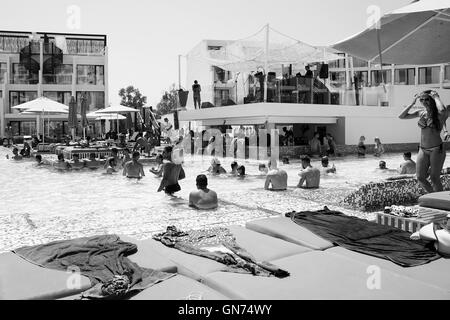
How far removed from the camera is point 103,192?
34.9 ft

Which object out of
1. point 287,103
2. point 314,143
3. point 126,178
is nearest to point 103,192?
point 126,178

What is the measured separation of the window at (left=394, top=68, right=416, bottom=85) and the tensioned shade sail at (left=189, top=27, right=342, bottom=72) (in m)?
32.1

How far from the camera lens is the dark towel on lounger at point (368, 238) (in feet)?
13.5

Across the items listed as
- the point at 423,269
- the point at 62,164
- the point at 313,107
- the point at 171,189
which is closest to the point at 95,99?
the point at 313,107

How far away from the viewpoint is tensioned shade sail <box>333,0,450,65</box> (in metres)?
7.70

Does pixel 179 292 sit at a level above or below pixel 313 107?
below

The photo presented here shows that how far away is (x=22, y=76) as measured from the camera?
43.4 m

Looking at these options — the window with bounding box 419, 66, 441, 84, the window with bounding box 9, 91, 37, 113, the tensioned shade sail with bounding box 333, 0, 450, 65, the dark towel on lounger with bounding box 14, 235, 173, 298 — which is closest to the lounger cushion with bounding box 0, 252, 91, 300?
the dark towel on lounger with bounding box 14, 235, 173, 298

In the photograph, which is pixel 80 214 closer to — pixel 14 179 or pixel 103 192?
pixel 103 192

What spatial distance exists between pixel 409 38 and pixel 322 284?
7072 mm

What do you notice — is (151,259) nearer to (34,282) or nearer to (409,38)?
(34,282)

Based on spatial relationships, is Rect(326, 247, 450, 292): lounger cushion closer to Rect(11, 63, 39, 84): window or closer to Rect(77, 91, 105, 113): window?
Rect(77, 91, 105, 113): window

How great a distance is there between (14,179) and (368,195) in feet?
Answer: 34.3

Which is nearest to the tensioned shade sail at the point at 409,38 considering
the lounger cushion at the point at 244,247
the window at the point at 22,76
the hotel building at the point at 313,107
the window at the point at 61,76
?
the lounger cushion at the point at 244,247
